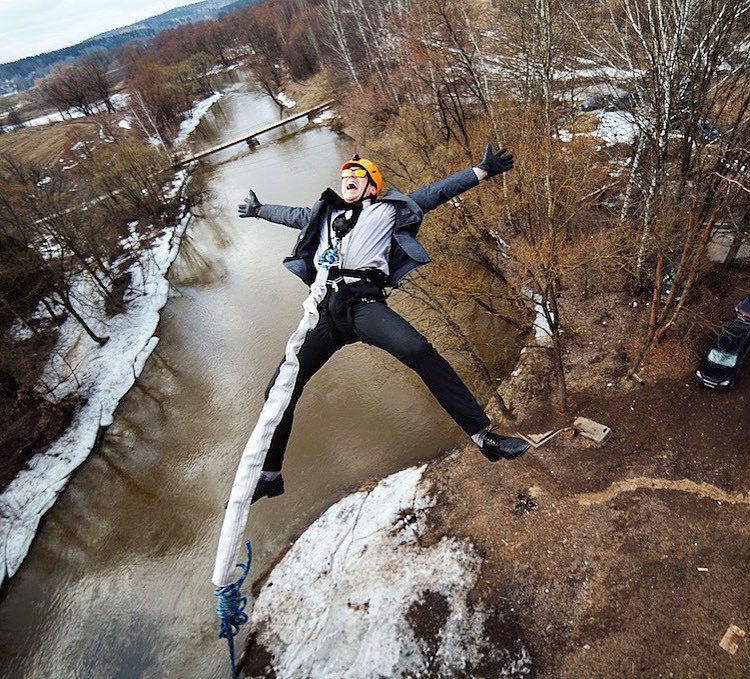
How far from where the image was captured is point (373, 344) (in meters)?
3.74

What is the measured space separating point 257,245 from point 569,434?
16.6 meters

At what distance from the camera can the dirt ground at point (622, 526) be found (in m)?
6.71

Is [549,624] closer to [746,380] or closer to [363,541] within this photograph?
[363,541]

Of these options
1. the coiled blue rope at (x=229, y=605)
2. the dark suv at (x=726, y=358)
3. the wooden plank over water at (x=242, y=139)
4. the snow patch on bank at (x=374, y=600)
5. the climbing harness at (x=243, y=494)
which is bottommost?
the snow patch on bank at (x=374, y=600)

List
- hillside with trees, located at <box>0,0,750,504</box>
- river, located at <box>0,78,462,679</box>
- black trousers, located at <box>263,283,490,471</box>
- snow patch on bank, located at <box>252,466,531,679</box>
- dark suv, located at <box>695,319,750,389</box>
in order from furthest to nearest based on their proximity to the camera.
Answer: river, located at <box>0,78,462,679</box> < dark suv, located at <box>695,319,750,389</box> < snow patch on bank, located at <box>252,466,531,679</box> < hillside with trees, located at <box>0,0,750,504</box> < black trousers, located at <box>263,283,490,471</box>

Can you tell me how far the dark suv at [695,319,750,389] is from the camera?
30.3 ft

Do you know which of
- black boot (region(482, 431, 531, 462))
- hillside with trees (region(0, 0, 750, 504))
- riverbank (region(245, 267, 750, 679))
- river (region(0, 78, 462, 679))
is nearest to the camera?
black boot (region(482, 431, 531, 462))

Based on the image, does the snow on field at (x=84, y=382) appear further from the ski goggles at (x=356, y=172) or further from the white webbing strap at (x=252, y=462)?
the ski goggles at (x=356, y=172)

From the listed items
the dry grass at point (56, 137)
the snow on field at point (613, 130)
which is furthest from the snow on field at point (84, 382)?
the dry grass at point (56, 137)

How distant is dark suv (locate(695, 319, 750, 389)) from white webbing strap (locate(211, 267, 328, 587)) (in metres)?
9.38

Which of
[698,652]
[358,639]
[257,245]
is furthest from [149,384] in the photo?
[698,652]

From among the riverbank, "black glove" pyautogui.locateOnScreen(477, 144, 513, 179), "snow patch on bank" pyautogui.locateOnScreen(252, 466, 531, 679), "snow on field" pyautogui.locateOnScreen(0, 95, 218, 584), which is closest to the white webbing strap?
"black glove" pyautogui.locateOnScreen(477, 144, 513, 179)

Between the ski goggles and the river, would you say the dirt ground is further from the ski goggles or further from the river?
the ski goggles

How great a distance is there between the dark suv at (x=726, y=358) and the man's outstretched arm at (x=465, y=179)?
8.27 metres
